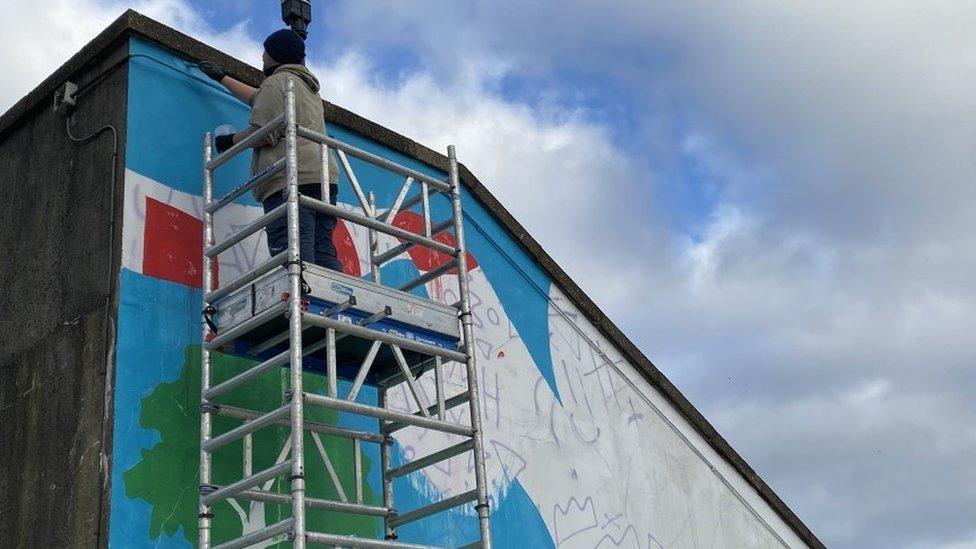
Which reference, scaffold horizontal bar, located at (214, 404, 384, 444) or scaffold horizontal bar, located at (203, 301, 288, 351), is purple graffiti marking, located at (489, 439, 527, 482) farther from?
scaffold horizontal bar, located at (203, 301, 288, 351)

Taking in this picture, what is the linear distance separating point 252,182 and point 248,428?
160 centimetres

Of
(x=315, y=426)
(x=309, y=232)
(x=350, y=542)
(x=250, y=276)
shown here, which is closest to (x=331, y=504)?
(x=350, y=542)

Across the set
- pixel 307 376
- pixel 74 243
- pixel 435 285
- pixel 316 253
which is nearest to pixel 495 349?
pixel 435 285

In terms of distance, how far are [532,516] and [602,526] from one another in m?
1.03

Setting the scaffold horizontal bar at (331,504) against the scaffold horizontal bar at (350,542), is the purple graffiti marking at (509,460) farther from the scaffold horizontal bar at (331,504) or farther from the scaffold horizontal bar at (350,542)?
the scaffold horizontal bar at (350,542)

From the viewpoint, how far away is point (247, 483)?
6.41 meters

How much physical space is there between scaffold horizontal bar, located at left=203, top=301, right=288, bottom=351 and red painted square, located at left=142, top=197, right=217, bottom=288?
2.60 ft

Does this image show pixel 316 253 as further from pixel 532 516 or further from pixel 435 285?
pixel 532 516

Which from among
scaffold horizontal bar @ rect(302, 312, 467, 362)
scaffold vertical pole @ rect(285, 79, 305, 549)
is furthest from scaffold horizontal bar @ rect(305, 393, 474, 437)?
scaffold horizontal bar @ rect(302, 312, 467, 362)

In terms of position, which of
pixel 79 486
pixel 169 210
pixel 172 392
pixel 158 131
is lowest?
pixel 79 486

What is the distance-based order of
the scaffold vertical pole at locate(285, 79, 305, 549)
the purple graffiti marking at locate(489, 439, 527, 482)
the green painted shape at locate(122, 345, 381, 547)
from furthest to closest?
1. the purple graffiti marking at locate(489, 439, 527, 482)
2. the green painted shape at locate(122, 345, 381, 547)
3. the scaffold vertical pole at locate(285, 79, 305, 549)

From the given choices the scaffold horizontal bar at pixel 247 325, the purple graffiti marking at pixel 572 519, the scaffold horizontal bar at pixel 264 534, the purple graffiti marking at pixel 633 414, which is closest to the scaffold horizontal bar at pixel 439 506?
the scaffold horizontal bar at pixel 264 534

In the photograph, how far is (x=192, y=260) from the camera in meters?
7.93

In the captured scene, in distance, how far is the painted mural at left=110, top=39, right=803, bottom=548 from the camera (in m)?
7.33
